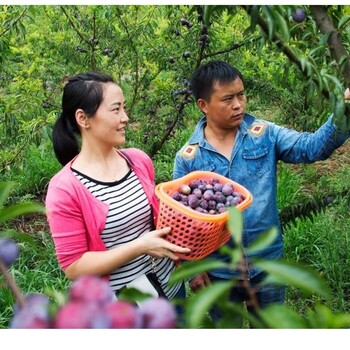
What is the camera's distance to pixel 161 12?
3.18 m

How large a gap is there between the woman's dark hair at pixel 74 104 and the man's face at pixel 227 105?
0.32m

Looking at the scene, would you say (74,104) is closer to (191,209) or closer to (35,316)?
(191,209)

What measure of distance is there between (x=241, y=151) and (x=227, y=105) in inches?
5.4

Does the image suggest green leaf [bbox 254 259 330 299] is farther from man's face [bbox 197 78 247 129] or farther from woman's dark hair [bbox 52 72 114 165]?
man's face [bbox 197 78 247 129]

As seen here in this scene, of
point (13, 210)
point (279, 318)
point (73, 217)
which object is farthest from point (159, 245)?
point (279, 318)

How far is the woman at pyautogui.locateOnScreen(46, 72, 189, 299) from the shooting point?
137cm

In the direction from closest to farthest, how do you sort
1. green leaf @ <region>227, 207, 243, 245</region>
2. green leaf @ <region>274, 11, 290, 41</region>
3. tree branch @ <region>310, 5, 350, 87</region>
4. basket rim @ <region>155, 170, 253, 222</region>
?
green leaf @ <region>227, 207, 243, 245</region> < green leaf @ <region>274, 11, 290, 41</region> < tree branch @ <region>310, 5, 350, 87</region> < basket rim @ <region>155, 170, 253, 222</region>

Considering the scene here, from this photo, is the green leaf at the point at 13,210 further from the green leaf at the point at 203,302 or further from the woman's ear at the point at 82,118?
the woman's ear at the point at 82,118

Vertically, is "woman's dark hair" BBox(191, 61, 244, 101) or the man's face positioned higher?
"woman's dark hair" BBox(191, 61, 244, 101)

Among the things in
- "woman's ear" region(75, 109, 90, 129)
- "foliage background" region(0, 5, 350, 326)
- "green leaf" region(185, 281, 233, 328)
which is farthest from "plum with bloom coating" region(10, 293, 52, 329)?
"foliage background" region(0, 5, 350, 326)

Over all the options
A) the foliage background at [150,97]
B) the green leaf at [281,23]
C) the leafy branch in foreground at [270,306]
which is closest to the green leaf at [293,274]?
the leafy branch in foreground at [270,306]

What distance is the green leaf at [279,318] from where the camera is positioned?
20.2 inches

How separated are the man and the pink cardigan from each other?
408 millimetres

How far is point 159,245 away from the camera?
53.6 inches
